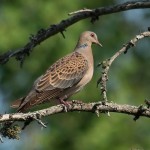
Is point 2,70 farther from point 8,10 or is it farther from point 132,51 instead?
point 132,51

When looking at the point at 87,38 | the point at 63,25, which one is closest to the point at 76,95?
the point at 87,38

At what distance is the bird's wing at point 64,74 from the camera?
8438 mm

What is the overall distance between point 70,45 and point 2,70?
76.0 inches

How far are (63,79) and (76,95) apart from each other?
3246 millimetres

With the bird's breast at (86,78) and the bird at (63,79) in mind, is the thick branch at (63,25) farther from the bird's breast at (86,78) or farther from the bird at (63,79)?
the bird's breast at (86,78)

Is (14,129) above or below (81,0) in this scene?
below

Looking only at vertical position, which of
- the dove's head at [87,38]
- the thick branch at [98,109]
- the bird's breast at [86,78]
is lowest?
the thick branch at [98,109]

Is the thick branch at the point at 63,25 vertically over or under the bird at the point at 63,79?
over

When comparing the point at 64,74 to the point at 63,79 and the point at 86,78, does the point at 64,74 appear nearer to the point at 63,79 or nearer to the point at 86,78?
the point at 63,79

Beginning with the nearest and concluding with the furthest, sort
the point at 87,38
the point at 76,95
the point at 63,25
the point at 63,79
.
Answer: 1. the point at 63,25
2. the point at 63,79
3. the point at 87,38
4. the point at 76,95

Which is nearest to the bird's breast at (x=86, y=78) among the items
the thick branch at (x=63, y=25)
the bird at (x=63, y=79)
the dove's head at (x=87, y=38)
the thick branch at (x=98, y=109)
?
the bird at (x=63, y=79)

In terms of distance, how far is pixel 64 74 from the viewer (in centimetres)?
880

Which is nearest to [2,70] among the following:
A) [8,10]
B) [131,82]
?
Answer: [8,10]

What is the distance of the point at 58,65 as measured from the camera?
348 inches
